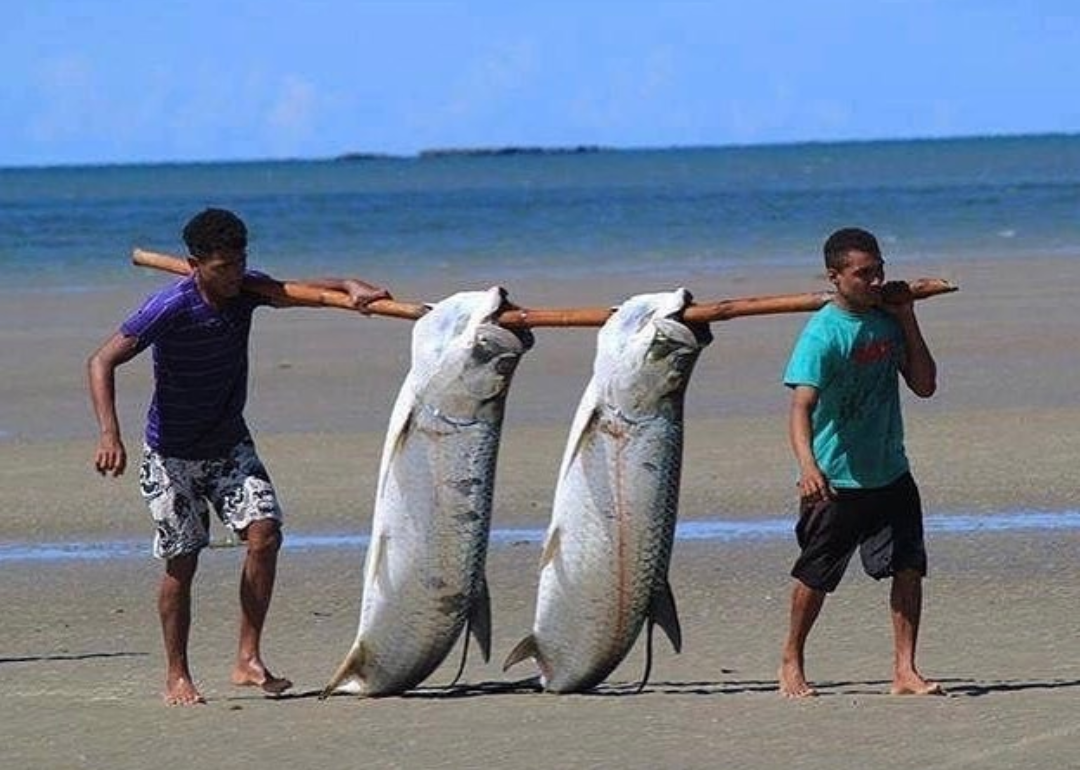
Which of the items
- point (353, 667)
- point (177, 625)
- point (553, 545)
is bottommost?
point (353, 667)

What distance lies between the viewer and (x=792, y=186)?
101m

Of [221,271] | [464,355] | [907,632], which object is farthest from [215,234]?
[907,632]

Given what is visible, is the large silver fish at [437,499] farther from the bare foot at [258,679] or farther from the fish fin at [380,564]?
the bare foot at [258,679]

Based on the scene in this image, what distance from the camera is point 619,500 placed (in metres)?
8.20

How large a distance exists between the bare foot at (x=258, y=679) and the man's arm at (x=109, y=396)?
871mm

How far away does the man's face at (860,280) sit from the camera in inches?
318

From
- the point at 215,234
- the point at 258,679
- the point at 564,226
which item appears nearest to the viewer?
the point at 215,234

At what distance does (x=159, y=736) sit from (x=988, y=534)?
5.10 meters

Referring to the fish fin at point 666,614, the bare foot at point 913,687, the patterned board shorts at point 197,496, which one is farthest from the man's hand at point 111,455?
the bare foot at point 913,687

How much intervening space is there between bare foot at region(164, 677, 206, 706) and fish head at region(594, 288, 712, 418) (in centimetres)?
170

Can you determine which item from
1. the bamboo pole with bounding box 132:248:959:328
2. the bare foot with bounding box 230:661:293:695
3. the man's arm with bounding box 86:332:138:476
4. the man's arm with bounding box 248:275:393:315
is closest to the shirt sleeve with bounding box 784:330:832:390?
the bamboo pole with bounding box 132:248:959:328

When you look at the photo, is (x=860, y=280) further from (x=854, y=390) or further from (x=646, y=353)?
(x=646, y=353)

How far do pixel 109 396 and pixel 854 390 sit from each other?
2.40 metres

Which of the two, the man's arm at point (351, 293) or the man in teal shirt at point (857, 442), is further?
the man's arm at point (351, 293)
